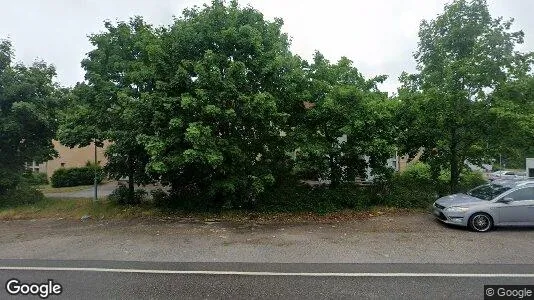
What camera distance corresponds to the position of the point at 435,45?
15156 mm

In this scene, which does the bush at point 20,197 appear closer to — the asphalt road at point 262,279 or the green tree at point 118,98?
the green tree at point 118,98

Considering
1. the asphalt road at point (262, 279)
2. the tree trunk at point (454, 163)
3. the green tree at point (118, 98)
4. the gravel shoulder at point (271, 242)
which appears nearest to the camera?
the asphalt road at point (262, 279)

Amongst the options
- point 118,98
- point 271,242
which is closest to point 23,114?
point 118,98

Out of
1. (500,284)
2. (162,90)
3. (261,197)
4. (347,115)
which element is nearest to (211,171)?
(261,197)

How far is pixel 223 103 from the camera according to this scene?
10391mm

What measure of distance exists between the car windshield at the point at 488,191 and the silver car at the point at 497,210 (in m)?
0.05

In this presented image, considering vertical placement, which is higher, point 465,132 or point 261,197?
point 465,132

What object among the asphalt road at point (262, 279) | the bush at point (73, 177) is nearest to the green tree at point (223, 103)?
the asphalt road at point (262, 279)

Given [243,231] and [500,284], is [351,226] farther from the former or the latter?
[500,284]

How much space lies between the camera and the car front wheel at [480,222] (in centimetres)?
959

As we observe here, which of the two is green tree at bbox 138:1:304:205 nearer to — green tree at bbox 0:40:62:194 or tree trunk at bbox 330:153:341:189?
tree trunk at bbox 330:153:341:189

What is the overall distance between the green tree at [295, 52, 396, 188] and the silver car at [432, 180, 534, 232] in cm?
277

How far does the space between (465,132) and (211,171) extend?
905cm

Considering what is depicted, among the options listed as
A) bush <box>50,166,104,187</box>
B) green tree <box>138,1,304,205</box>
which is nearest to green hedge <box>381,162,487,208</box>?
green tree <box>138,1,304,205</box>
